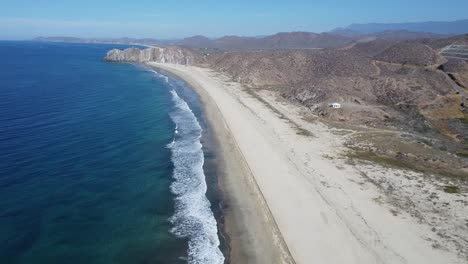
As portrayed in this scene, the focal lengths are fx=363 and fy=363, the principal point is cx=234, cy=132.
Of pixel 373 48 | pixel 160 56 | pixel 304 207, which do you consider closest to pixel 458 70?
pixel 373 48

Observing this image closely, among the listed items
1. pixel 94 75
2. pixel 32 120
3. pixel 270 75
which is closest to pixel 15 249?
pixel 32 120

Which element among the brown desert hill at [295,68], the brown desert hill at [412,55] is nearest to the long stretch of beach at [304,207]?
the brown desert hill at [295,68]

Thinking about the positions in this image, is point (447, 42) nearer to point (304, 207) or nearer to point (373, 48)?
point (373, 48)

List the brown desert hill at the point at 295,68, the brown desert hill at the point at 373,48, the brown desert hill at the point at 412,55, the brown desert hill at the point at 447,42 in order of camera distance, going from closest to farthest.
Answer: the brown desert hill at the point at 412,55 < the brown desert hill at the point at 295,68 < the brown desert hill at the point at 447,42 < the brown desert hill at the point at 373,48

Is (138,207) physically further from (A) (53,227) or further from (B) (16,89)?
(B) (16,89)

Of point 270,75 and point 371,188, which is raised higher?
point 270,75

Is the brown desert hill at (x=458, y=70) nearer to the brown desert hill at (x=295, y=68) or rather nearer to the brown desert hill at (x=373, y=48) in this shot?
the brown desert hill at (x=295, y=68)
